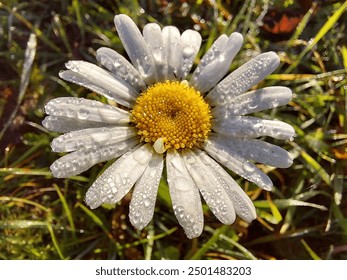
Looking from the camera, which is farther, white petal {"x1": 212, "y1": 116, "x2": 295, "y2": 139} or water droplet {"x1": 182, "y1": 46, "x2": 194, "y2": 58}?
water droplet {"x1": 182, "y1": 46, "x2": 194, "y2": 58}

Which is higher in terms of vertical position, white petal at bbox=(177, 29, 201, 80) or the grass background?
white petal at bbox=(177, 29, 201, 80)

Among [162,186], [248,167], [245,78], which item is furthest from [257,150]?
[162,186]

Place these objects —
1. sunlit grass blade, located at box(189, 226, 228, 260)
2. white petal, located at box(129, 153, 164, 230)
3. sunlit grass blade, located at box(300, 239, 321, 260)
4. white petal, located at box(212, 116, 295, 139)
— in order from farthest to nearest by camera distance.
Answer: sunlit grass blade, located at box(300, 239, 321, 260), sunlit grass blade, located at box(189, 226, 228, 260), white petal, located at box(212, 116, 295, 139), white petal, located at box(129, 153, 164, 230)

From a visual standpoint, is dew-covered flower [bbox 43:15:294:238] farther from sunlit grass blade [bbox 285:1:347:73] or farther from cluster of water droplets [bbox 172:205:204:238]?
sunlit grass blade [bbox 285:1:347:73]

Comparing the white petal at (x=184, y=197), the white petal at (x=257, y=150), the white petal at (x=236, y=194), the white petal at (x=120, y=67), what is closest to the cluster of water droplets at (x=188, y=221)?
the white petal at (x=184, y=197)

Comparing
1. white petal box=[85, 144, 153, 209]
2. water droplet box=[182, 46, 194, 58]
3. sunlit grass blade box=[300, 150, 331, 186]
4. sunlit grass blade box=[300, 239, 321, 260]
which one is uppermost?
water droplet box=[182, 46, 194, 58]

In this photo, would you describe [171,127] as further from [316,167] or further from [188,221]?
[316,167]

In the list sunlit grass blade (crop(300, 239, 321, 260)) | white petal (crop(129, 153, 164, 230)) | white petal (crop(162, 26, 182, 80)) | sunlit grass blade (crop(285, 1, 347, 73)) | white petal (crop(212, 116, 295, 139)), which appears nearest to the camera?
white petal (crop(129, 153, 164, 230))

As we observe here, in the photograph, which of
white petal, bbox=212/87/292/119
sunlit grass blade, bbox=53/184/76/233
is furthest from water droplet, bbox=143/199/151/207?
sunlit grass blade, bbox=53/184/76/233
